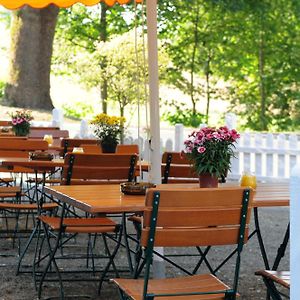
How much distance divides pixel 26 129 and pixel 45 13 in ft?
34.5

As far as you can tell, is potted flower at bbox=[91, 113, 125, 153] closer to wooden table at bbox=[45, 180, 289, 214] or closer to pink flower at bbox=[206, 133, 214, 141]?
wooden table at bbox=[45, 180, 289, 214]

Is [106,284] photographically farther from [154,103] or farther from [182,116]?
[182,116]

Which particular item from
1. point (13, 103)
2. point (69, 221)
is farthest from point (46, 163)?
point (13, 103)

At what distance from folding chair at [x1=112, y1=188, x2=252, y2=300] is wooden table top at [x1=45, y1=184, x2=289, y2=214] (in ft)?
1.63

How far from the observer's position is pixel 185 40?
94.4 feet

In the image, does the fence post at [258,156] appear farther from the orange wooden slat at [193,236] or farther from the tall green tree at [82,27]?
the tall green tree at [82,27]

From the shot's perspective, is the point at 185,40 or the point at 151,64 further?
the point at 185,40

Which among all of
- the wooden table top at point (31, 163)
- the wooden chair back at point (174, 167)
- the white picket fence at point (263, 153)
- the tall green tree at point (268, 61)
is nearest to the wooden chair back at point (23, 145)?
the wooden table top at point (31, 163)

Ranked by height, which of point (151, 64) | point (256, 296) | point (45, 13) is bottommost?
point (256, 296)

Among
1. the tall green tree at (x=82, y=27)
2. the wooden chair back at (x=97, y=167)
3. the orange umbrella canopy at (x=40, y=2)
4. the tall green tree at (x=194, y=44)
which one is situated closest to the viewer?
the wooden chair back at (x=97, y=167)

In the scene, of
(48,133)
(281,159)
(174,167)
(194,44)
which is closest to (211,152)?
(174,167)

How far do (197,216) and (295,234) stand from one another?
141 cm

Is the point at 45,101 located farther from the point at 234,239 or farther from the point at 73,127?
the point at 234,239

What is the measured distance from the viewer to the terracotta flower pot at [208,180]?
614 cm
